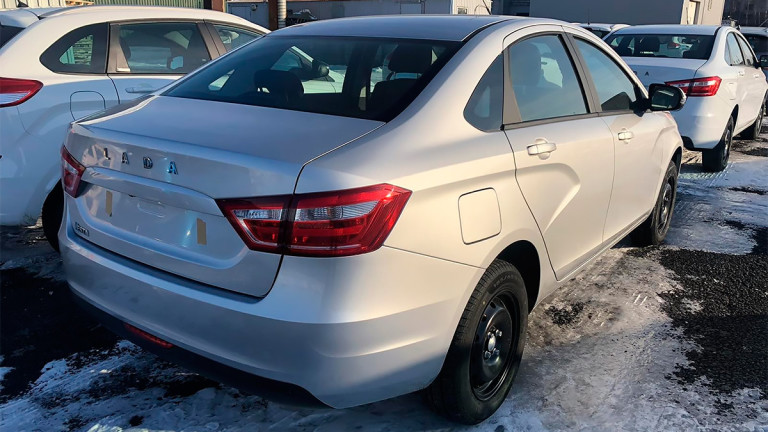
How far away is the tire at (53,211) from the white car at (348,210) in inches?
57.6

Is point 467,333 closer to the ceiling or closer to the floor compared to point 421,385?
closer to the ceiling

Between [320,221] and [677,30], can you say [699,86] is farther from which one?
[320,221]

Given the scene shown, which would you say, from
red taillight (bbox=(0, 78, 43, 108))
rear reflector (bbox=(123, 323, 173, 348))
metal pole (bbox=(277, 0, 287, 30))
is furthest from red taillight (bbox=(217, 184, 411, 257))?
metal pole (bbox=(277, 0, 287, 30))

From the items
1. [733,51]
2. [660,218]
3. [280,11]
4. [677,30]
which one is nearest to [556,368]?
[660,218]

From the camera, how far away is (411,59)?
8.85 feet

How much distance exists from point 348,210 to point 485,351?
1001 millimetres

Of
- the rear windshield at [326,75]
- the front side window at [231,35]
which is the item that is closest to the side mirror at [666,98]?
the rear windshield at [326,75]

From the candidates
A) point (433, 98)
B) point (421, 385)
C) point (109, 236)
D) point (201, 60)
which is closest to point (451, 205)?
point (433, 98)

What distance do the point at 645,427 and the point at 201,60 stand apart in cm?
415

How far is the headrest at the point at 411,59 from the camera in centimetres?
262

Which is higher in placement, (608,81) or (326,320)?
(608,81)

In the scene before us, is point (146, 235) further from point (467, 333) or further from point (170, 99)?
point (467, 333)

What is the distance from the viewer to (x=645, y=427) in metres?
2.66

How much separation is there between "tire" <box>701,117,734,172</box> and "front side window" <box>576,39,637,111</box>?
3864mm
